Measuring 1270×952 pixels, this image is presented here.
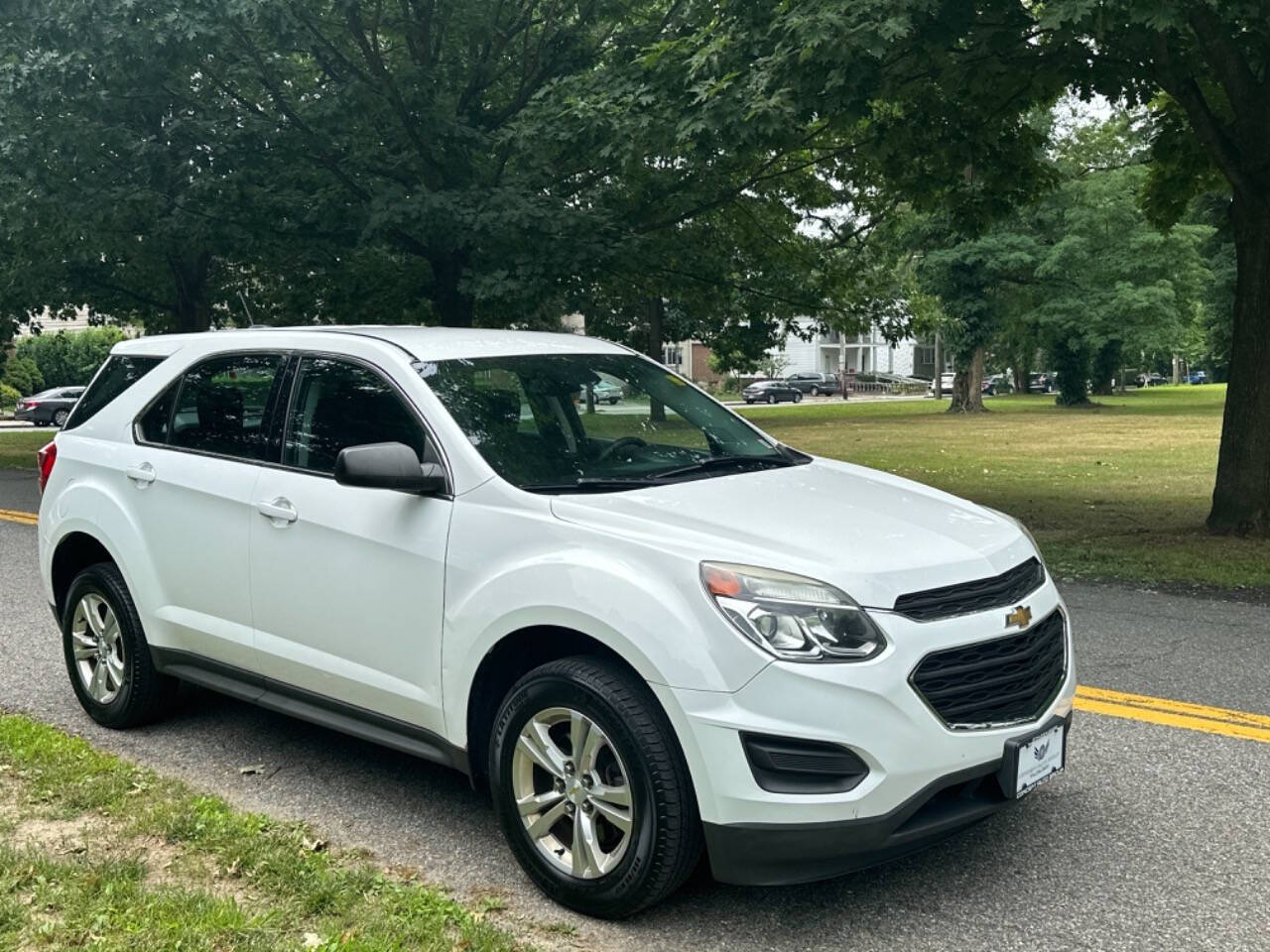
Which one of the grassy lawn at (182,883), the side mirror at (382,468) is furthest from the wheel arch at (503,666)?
the side mirror at (382,468)

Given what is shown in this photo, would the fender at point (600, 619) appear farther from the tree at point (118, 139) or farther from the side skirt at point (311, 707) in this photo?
the tree at point (118, 139)

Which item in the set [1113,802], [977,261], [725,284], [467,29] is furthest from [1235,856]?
[977,261]

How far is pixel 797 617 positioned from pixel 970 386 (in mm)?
47213

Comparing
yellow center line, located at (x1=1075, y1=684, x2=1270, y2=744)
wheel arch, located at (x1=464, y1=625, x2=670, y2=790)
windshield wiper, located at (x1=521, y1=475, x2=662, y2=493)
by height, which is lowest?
yellow center line, located at (x1=1075, y1=684, x2=1270, y2=744)

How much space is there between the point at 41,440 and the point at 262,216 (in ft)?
A: 59.5

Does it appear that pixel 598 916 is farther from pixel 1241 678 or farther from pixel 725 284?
pixel 725 284

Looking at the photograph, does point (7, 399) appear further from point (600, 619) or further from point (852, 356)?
point (852, 356)

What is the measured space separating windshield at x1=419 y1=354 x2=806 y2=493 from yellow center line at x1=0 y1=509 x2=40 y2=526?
33.1ft

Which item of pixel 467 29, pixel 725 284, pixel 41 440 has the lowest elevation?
pixel 41 440

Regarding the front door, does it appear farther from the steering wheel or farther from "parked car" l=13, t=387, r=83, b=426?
"parked car" l=13, t=387, r=83, b=426

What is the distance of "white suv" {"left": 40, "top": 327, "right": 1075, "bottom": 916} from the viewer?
3406 millimetres

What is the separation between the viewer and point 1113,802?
181 inches

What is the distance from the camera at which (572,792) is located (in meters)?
3.73

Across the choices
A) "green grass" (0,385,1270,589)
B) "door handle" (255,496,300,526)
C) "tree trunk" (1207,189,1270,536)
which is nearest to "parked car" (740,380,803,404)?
"green grass" (0,385,1270,589)
